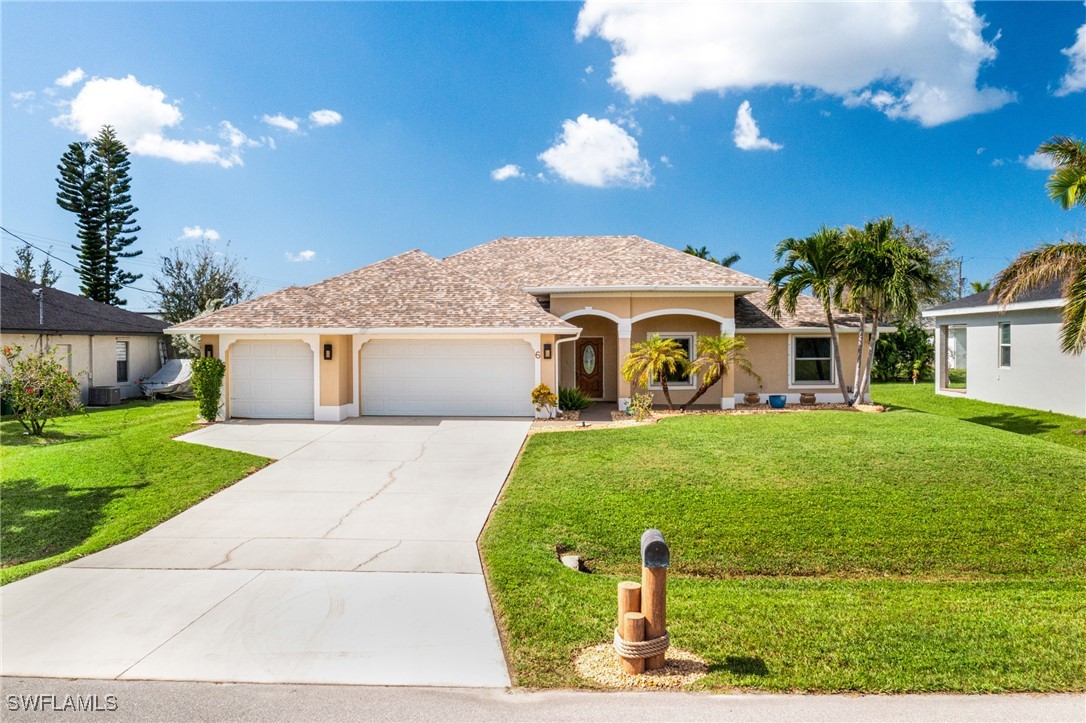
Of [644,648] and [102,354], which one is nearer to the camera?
[644,648]

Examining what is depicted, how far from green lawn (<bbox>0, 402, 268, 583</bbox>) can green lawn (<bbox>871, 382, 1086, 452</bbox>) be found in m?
17.5

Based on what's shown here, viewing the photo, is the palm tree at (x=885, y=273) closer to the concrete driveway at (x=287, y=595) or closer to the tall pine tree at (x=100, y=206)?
the concrete driveway at (x=287, y=595)

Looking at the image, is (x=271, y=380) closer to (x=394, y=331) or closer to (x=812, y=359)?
(x=394, y=331)

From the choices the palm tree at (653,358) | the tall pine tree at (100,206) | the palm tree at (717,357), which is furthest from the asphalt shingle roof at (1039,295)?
the tall pine tree at (100,206)

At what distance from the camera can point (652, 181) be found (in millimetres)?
25609

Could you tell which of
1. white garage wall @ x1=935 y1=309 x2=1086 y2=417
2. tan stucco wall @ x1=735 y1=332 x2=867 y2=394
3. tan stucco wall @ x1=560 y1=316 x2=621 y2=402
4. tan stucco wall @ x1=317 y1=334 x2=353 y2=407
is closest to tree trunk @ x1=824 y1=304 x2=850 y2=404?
tan stucco wall @ x1=735 y1=332 x2=867 y2=394

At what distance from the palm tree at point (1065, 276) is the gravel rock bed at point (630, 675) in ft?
45.3

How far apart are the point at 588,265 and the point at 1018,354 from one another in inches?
548

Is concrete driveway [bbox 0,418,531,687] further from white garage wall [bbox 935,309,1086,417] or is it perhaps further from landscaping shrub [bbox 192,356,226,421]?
white garage wall [bbox 935,309,1086,417]

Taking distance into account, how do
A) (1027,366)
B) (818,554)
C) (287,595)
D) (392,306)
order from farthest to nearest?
(1027,366) → (392,306) → (818,554) → (287,595)

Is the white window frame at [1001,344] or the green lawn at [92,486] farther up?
the white window frame at [1001,344]

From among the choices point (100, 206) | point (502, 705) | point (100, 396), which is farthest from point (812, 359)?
point (100, 206)

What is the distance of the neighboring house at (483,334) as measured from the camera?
53.5ft

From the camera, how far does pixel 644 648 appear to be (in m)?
4.30
